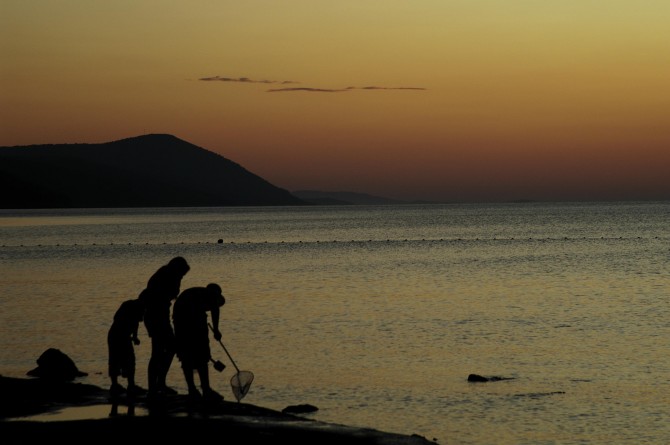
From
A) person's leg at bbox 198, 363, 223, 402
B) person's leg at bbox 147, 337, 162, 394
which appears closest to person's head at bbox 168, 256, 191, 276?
person's leg at bbox 147, 337, 162, 394

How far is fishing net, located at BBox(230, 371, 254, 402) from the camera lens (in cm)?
2022

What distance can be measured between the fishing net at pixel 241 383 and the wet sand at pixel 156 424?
117cm

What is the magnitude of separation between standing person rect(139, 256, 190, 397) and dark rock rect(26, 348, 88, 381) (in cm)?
737

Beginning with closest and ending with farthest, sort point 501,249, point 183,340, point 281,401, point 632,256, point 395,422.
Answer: point 183,340, point 395,422, point 281,401, point 632,256, point 501,249

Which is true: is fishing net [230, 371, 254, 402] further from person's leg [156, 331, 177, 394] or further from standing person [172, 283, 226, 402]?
standing person [172, 283, 226, 402]

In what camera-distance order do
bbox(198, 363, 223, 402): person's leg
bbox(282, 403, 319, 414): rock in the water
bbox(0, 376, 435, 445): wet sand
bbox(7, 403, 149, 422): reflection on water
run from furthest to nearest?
bbox(282, 403, 319, 414): rock in the water
bbox(198, 363, 223, 402): person's leg
bbox(7, 403, 149, 422): reflection on water
bbox(0, 376, 435, 445): wet sand

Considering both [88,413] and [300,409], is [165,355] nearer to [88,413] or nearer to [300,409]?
[88,413]

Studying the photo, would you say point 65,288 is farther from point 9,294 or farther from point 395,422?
point 395,422

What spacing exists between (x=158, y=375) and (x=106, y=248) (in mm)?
97852

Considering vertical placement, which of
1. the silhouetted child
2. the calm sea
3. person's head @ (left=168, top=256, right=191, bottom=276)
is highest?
person's head @ (left=168, top=256, right=191, bottom=276)

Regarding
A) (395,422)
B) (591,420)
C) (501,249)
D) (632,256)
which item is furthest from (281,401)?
(501,249)

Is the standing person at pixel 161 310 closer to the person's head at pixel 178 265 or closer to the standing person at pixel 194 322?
the person's head at pixel 178 265

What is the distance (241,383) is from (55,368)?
6805 millimetres

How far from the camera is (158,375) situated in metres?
18.4
